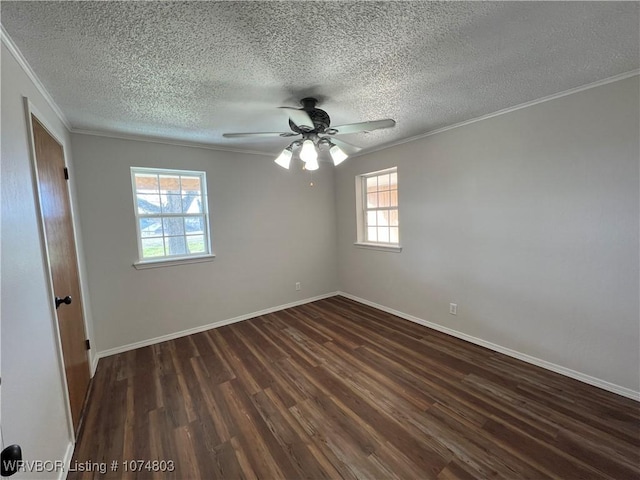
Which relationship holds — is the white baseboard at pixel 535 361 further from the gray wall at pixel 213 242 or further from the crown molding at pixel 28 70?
the crown molding at pixel 28 70

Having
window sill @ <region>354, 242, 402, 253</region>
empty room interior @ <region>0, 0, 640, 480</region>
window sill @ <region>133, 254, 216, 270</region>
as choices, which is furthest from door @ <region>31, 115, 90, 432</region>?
window sill @ <region>354, 242, 402, 253</region>

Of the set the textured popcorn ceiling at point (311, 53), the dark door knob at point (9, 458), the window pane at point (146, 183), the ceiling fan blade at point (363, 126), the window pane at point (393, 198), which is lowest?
the dark door knob at point (9, 458)

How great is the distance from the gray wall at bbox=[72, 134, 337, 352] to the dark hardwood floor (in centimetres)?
51

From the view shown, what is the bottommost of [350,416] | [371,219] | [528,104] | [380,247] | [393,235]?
[350,416]

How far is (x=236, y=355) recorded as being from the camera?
112 inches

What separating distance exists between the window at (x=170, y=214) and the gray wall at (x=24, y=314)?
1470 millimetres

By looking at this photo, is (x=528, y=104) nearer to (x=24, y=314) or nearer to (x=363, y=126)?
(x=363, y=126)

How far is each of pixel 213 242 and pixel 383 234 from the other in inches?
95.2

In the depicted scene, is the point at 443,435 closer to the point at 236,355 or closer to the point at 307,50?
the point at 236,355

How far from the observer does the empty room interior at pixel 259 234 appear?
136 centimetres

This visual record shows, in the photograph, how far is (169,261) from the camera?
10.6 feet

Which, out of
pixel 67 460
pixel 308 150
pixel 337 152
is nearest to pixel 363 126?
pixel 337 152

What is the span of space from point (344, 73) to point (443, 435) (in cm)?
248

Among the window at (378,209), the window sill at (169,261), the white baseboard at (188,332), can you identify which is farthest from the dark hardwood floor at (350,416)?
the window at (378,209)
